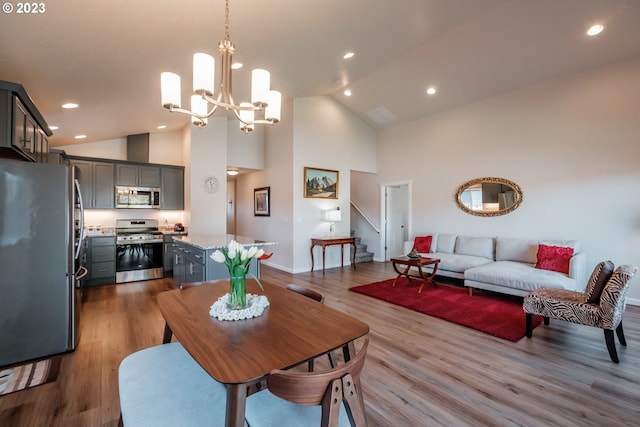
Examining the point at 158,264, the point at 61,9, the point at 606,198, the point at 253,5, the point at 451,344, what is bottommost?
the point at 451,344

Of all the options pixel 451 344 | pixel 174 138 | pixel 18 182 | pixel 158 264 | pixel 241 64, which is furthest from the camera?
pixel 174 138

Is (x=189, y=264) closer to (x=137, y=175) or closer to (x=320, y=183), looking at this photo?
(x=137, y=175)

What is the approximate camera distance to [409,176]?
22.7 ft

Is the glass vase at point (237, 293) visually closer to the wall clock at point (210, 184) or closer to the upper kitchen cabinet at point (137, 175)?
the wall clock at point (210, 184)

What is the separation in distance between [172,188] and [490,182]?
6.34 metres

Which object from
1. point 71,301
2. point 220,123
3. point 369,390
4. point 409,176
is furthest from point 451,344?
point 220,123

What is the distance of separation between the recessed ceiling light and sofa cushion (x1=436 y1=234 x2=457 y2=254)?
11.9 feet

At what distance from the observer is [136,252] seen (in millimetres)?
5246

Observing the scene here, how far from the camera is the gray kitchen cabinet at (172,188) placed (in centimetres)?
588

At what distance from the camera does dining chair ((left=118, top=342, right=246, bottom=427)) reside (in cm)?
114

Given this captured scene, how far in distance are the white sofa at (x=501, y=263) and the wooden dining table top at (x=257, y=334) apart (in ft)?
12.0

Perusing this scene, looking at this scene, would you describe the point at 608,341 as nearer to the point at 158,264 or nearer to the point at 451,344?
the point at 451,344

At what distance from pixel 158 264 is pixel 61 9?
4494 millimetres

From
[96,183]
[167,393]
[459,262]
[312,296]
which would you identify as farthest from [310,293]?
[96,183]
